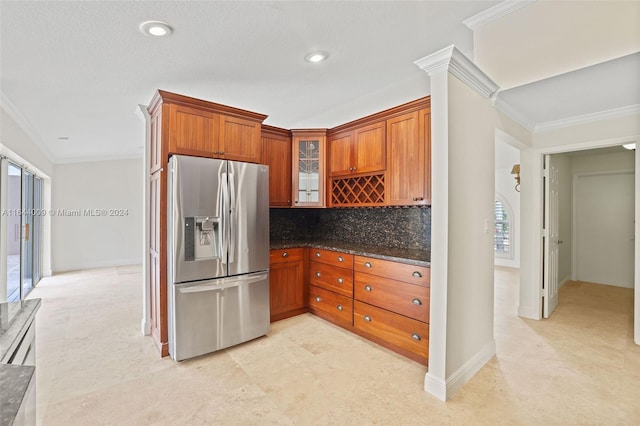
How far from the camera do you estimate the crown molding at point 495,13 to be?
1.85 m

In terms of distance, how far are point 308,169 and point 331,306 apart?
170cm

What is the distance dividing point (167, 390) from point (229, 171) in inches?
71.9

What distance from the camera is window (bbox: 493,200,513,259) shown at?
729cm

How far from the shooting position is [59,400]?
2.12m

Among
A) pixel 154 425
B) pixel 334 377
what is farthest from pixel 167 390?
pixel 334 377

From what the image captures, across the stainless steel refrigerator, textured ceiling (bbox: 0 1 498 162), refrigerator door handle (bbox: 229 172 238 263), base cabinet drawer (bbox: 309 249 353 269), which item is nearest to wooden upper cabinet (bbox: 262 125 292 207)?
textured ceiling (bbox: 0 1 498 162)

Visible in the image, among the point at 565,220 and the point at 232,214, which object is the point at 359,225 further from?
the point at 565,220

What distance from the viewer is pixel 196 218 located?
8.78ft

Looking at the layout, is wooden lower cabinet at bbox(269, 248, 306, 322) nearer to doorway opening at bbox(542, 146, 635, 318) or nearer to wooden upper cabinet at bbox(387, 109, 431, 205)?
wooden upper cabinet at bbox(387, 109, 431, 205)

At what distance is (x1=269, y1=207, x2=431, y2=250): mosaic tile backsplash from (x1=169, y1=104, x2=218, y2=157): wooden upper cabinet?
149 cm

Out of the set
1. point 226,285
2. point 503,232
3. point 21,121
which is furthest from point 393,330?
point 503,232

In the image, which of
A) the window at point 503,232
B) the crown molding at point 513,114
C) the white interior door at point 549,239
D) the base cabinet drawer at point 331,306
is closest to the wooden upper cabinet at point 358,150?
the crown molding at point 513,114

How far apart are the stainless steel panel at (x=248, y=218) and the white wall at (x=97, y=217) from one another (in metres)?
→ 5.87

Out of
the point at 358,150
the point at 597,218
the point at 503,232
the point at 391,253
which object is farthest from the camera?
the point at 503,232
